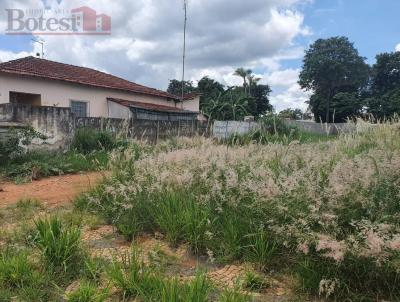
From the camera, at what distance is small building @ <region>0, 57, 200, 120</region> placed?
15.0 meters

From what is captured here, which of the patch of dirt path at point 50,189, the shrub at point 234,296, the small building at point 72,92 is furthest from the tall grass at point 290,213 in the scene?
the small building at point 72,92

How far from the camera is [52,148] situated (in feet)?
31.7

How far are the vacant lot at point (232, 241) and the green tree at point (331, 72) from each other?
44.5 m

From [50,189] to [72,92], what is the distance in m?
11.6

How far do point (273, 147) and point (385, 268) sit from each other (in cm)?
229

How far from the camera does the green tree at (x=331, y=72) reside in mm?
46625

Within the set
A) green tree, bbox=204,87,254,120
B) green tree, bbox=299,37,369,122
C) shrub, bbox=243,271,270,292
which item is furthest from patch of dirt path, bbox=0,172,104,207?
green tree, bbox=299,37,369,122

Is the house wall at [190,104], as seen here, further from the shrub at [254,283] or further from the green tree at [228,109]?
the shrub at [254,283]

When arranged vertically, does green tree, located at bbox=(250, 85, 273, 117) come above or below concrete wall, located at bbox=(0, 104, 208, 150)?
above

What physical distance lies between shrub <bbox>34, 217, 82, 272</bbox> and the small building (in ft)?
36.7

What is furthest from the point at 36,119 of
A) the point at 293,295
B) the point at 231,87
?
the point at 231,87

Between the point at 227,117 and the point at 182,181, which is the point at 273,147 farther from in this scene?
the point at 227,117

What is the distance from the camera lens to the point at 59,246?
2.82m

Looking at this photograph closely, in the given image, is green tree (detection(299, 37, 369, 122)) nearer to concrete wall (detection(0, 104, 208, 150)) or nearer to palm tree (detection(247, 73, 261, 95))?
palm tree (detection(247, 73, 261, 95))
